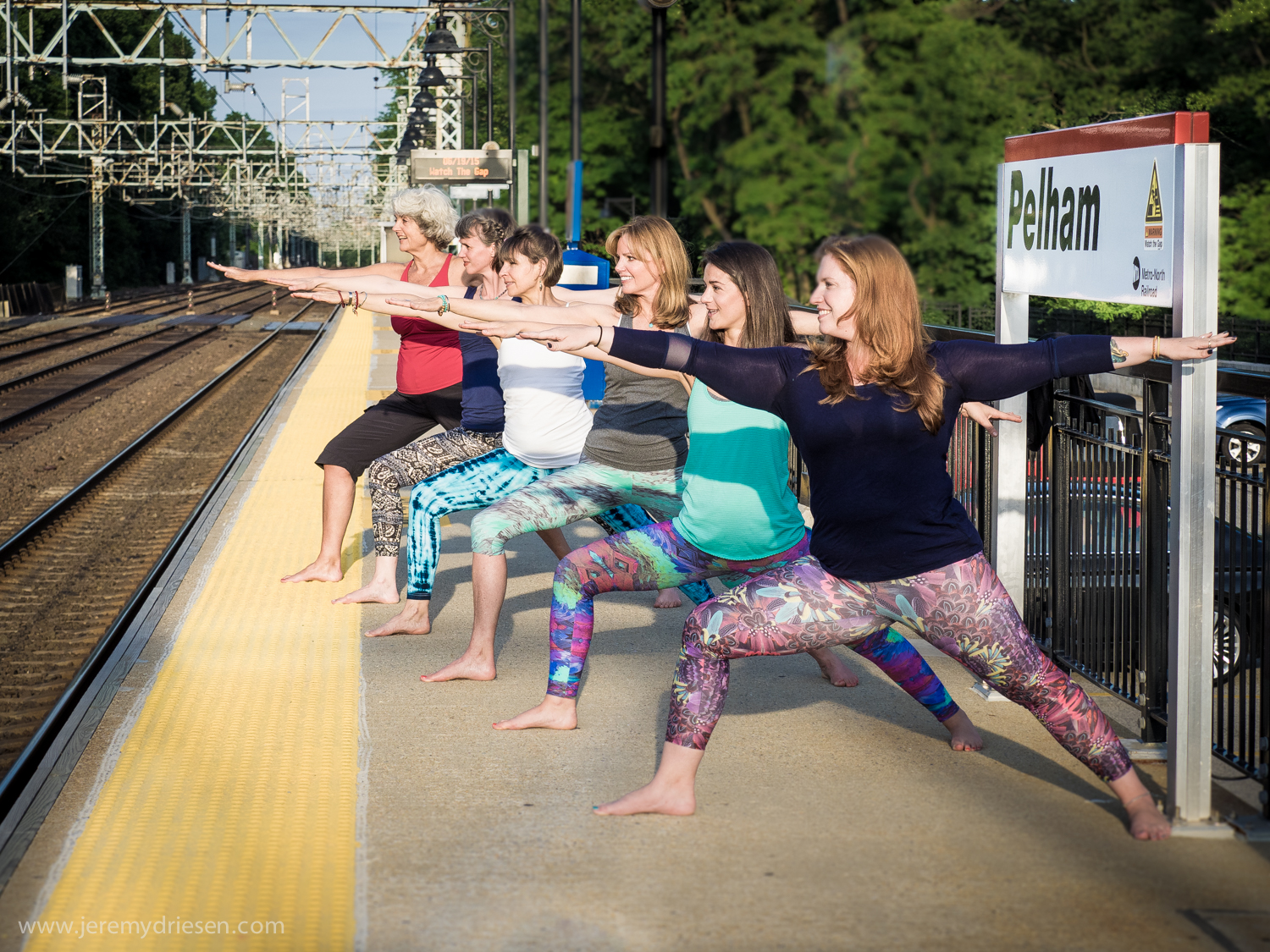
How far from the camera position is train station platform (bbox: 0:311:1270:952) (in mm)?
3557

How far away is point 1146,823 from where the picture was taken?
4141mm

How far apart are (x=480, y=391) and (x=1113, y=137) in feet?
10.1

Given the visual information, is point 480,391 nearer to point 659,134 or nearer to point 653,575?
point 653,575

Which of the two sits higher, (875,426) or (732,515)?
(875,426)

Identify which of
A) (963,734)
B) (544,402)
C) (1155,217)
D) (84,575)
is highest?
(1155,217)

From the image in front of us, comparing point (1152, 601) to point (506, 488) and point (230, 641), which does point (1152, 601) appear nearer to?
point (506, 488)

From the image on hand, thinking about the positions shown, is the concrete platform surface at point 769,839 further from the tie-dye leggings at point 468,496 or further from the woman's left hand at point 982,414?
the woman's left hand at point 982,414

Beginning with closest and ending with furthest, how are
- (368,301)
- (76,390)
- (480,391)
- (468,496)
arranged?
1. (368,301)
2. (468,496)
3. (480,391)
4. (76,390)

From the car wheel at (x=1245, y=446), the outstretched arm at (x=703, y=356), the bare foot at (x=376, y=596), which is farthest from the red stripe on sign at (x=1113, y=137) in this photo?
the bare foot at (x=376, y=596)

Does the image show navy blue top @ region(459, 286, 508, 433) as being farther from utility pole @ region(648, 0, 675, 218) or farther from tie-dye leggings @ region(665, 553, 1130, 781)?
utility pole @ region(648, 0, 675, 218)

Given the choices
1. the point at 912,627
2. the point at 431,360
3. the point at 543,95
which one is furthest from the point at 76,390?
the point at 912,627

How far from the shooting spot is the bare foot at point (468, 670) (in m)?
5.72

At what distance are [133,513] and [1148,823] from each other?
9865 millimetres

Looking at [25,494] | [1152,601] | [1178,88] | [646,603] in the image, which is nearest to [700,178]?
[1178,88]
